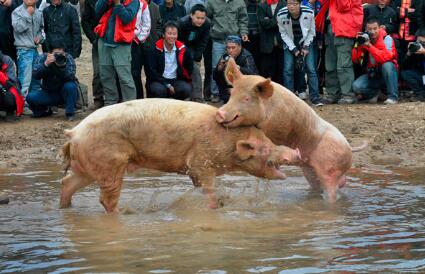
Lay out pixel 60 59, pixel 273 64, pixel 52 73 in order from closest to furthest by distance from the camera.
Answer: pixel 60 59 < pixel 52 73 < pixel 273 64

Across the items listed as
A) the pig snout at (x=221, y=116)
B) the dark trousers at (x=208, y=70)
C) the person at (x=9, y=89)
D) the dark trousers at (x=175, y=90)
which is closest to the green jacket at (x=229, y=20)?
the dark trousers at (x=208, y=70)

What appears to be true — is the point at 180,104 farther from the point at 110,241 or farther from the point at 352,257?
the point at 352,257

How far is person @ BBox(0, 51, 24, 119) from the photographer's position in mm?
12859

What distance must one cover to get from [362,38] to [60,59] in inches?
178

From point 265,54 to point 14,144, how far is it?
4.65 meters

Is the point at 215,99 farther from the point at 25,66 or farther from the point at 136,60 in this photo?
the point at 25,66

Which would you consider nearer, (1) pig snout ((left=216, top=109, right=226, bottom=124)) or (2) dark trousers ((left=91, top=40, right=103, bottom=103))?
(1) pig snout ((left=216, top=109, right=226, bottom=124))

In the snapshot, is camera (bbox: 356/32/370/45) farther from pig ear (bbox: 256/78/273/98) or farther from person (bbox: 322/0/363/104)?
pig ear (bbox: 256/78/273/98)

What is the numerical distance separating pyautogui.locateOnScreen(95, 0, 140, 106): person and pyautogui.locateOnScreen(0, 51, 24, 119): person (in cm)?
130

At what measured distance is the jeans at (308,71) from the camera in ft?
46.6

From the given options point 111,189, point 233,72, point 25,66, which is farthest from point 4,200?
point 25,66

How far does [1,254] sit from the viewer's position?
22.7ft

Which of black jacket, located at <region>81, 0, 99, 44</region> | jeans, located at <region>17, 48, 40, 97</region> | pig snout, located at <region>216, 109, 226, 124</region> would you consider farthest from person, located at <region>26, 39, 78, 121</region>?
pig snout, located at <region>216, 109, 226, 124</region>

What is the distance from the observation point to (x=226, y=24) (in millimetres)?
14383
